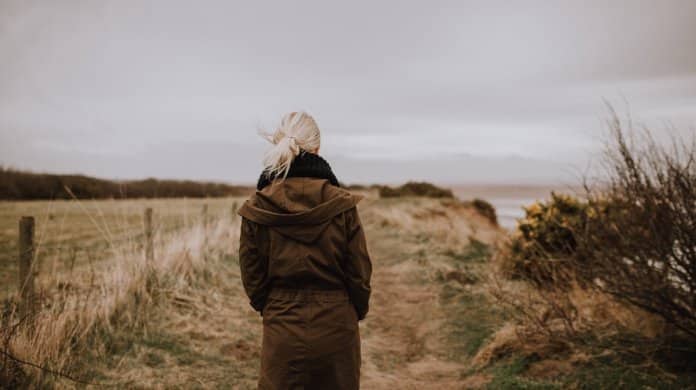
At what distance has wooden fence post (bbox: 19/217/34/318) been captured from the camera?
471 cm

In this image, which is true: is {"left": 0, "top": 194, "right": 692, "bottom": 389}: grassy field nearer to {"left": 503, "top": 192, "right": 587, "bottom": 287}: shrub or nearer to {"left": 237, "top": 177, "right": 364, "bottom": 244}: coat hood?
{"left": 503, "top": 192, "right": 587, "bottom": 287}: shrub

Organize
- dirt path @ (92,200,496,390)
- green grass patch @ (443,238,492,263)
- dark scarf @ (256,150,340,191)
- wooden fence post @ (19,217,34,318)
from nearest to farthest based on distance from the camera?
dark scarf @ (256,150,340,191) → wooden fence post @ (19,217,34,318) → dirt path @ (92,200,496,390) → green grass patch @ (443,238,492,263)

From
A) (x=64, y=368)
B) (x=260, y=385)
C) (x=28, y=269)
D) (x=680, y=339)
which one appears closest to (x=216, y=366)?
(x=64, y=368)

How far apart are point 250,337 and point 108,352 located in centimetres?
170

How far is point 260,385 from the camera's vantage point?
2.90 metres

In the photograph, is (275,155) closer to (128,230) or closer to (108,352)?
(108,352)

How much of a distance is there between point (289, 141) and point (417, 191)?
38.5 meters

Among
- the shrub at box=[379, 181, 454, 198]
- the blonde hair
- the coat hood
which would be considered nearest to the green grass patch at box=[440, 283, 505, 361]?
the coat hood

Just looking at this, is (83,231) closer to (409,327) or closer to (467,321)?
(409,327)

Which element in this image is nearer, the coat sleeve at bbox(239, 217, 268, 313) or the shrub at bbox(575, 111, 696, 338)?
the coat sleeve at bbox(239, 217, 268, 313)

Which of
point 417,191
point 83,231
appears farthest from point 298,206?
point 417,191

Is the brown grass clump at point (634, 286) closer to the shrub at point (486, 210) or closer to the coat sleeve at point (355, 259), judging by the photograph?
the coat sleeve at point (355, 259)

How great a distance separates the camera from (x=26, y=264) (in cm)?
495

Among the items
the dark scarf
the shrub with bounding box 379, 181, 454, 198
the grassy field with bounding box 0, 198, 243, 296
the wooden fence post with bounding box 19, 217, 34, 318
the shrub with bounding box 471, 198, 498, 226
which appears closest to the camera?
the dark scarf
